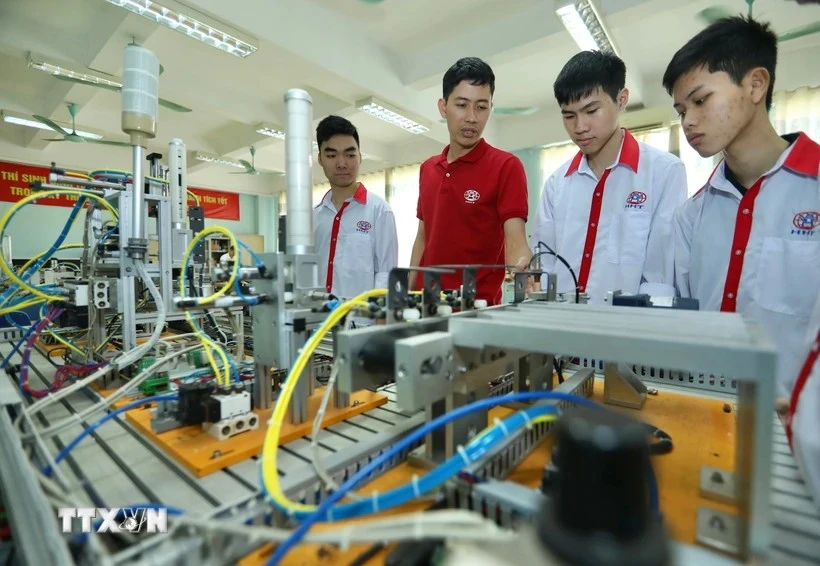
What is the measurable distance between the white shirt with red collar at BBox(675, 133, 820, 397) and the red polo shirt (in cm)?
62

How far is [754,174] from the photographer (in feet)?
3.74

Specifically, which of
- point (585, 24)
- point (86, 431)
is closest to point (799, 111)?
point (585, 24)

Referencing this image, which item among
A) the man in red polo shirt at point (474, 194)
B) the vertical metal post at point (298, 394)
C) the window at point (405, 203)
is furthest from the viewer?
the window at point (405, 203)

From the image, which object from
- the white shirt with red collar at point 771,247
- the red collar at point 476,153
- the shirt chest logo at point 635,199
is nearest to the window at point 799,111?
the shirt chest logo at point 635,199

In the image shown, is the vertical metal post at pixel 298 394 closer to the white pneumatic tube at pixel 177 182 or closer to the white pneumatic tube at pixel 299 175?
the white pneumatic tube at pixel 299 175

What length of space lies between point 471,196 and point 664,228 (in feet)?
2.30

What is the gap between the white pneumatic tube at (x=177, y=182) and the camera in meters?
1.63

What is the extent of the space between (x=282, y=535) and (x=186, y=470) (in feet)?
1.02

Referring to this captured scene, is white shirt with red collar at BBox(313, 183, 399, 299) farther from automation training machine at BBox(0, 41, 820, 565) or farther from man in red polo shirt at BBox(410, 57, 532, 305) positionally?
automation training machine at BBox(0, 41, 820, 565)

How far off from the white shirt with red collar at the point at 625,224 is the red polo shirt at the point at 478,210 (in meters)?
0.20

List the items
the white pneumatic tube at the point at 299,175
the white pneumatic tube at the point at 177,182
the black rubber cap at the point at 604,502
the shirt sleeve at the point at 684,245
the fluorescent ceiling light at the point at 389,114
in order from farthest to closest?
the fluorescent ceiling light at the point at 389,114, the white pneumatic tube at the point at 177,182, the shirt sleeve at the point at 684,245, the white pneumatic tube at the point at 299,175, the black rubber cap at the point at 604,502

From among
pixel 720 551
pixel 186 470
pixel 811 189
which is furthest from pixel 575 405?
pixel 811 189

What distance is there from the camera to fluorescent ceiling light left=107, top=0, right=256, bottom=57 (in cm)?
239

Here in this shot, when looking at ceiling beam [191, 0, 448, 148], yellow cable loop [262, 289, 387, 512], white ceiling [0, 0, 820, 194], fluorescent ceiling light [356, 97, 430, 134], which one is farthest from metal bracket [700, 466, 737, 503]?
fluorescent ceiling light [356, 97, 430, 134]
